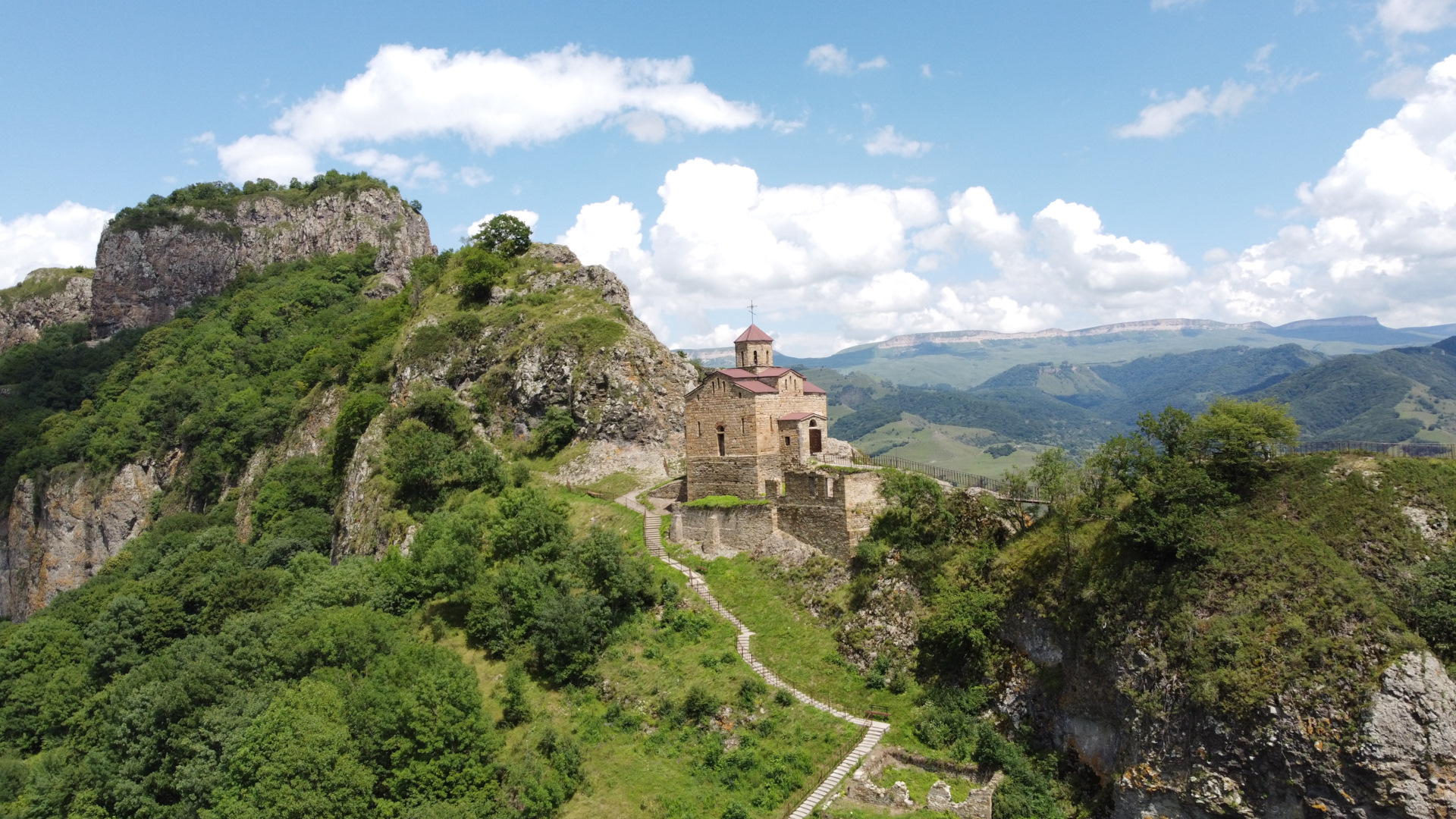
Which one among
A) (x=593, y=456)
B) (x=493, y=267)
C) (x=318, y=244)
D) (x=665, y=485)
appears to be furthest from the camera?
(x=318, y=244)

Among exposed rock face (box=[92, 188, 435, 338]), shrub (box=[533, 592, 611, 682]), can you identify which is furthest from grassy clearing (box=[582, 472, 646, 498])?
exposed rock face (box=[92, 188, 435, 338])

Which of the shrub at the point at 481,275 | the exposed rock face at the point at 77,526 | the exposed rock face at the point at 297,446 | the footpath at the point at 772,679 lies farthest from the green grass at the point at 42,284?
the footpath at the point at 772,679

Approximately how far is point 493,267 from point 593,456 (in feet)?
93.4

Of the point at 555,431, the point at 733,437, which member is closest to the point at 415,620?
the point at 555,431

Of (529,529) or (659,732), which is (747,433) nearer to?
(529,529)

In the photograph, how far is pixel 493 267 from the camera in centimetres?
7669

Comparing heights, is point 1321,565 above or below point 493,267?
below

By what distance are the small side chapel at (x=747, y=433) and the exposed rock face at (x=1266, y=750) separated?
1787cm

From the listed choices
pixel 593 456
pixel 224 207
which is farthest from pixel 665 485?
pixel 224 207

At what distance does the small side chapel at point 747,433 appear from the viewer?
42.3 m

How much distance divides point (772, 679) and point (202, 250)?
432ft

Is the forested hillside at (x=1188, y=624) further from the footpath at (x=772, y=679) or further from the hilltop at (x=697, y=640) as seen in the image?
the footpath at (x=772, y=679)

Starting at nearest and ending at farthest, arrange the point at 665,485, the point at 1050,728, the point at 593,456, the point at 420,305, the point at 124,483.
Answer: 1. the point at 1050,728
2. the point at 665,485
3. the point at 593,456
4. the point at 420,305
5. the point at 124,483

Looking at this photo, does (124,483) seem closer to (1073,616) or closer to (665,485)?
(665,485)
